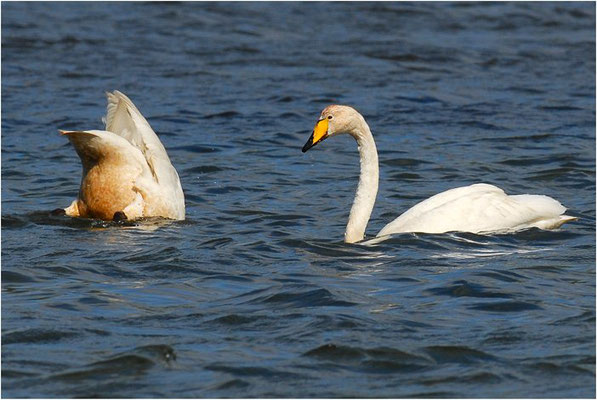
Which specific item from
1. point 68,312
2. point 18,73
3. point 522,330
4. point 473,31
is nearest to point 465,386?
point 522,330

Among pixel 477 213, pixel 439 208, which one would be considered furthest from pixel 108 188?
pixel 477 213

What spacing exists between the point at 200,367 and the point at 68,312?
1316 millimetres

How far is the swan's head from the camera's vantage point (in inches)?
368

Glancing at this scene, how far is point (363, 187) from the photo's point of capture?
970cm

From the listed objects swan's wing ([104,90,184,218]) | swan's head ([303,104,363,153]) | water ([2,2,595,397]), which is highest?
swan's head ([303,104,363,153])

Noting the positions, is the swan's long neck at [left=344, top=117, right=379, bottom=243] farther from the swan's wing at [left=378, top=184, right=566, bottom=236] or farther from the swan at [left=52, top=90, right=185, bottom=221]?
the swan at [left=52, top=90, right=185, bottom=221]

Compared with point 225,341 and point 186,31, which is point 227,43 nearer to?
point 186,31

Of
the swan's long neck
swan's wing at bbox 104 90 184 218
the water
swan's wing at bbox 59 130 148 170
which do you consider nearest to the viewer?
the water

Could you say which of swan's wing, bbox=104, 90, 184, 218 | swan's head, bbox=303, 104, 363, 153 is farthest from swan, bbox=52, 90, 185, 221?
swan's head, bbox=303, 104, 363, 153

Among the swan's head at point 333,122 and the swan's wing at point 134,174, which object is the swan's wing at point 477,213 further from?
the swan's wing at point 134,174

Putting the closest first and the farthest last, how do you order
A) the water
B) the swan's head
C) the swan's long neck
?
the water → the swan's head → the swan's long neck

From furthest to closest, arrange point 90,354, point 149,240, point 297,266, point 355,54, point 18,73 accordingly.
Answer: point 355,54, point 18,73, point 149,240, point 297,266, point 90,354

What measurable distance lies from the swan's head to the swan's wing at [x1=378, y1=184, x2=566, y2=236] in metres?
0.83

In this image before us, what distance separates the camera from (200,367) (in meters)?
5.97
